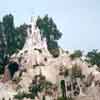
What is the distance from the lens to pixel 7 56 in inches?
3647

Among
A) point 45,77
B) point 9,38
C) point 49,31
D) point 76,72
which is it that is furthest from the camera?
point 49,31

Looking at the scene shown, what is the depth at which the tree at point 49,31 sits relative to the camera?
9954 centimetres

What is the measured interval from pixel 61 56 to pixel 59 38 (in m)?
27.0

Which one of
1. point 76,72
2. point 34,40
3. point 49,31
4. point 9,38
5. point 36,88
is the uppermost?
point 49,31

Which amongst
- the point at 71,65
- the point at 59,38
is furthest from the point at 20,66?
the point at 59,38

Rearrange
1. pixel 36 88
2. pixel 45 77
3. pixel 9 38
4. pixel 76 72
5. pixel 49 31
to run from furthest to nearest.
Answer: pixel 49 31 → pixel 9 38 → pixel 45 77 → pixel 36 88 → pixel 76 72

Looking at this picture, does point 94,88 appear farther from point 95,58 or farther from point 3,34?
point 3,34

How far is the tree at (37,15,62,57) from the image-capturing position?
9954 cm

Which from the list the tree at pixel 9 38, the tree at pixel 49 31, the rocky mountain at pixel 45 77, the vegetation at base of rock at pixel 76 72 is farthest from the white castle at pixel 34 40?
the vegetation at base of rock at pixel 76 72

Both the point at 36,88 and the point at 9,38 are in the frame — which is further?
the point at 9,38

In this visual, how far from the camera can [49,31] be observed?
101 m

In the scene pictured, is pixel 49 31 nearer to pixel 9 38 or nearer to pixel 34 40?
pixel 9 38

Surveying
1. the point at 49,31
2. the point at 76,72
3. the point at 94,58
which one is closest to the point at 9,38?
the point at 49,31

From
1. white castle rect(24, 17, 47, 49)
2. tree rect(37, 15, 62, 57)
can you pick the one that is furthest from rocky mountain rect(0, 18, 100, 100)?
tree rect(37, 15, 62, 57)
